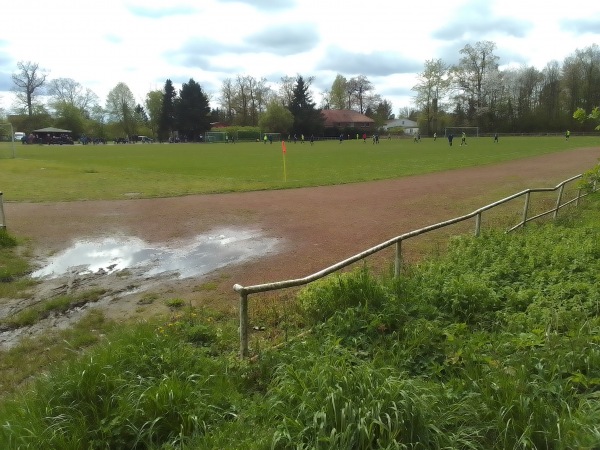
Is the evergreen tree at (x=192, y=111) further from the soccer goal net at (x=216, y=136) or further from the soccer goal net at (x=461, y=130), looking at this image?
the soccer goal net at (x=461, y=130)

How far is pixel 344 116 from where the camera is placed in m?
109

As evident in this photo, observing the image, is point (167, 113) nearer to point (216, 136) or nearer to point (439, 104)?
point (216, 136)

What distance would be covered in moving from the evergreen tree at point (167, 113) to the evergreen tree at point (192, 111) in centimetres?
399

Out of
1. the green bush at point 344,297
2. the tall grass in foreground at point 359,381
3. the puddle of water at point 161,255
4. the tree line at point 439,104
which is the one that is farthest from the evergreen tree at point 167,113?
the tall grass in foreground at point 359,381

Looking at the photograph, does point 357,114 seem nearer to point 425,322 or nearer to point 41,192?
point 41,192

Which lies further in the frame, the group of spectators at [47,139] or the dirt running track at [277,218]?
the group of spectators at [47,139]

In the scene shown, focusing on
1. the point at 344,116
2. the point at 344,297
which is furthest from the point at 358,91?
the point at 344,297

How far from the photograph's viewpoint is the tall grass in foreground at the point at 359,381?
123 inches

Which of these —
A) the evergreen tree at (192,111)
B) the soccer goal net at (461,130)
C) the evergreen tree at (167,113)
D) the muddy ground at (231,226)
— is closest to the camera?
the muddy ground at (231,226)

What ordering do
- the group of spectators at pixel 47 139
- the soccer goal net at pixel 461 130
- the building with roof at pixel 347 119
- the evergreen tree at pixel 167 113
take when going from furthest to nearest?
the building with roof at pixel 347 119 → the evergreen tree at pixel 167 113 → the soccer goal net at pixel 461 130 → the group of spectators at pixel 47 139

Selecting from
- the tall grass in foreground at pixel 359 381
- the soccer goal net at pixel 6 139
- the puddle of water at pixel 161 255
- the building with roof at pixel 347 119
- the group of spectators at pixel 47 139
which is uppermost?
the building with roof at pixel 347 119

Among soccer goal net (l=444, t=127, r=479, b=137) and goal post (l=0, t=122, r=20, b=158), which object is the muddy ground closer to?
goal post (l=0, t=122, r=20, b=158)

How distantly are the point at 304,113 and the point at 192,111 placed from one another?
2189 centimetres

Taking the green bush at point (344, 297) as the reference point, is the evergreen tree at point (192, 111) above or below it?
above
